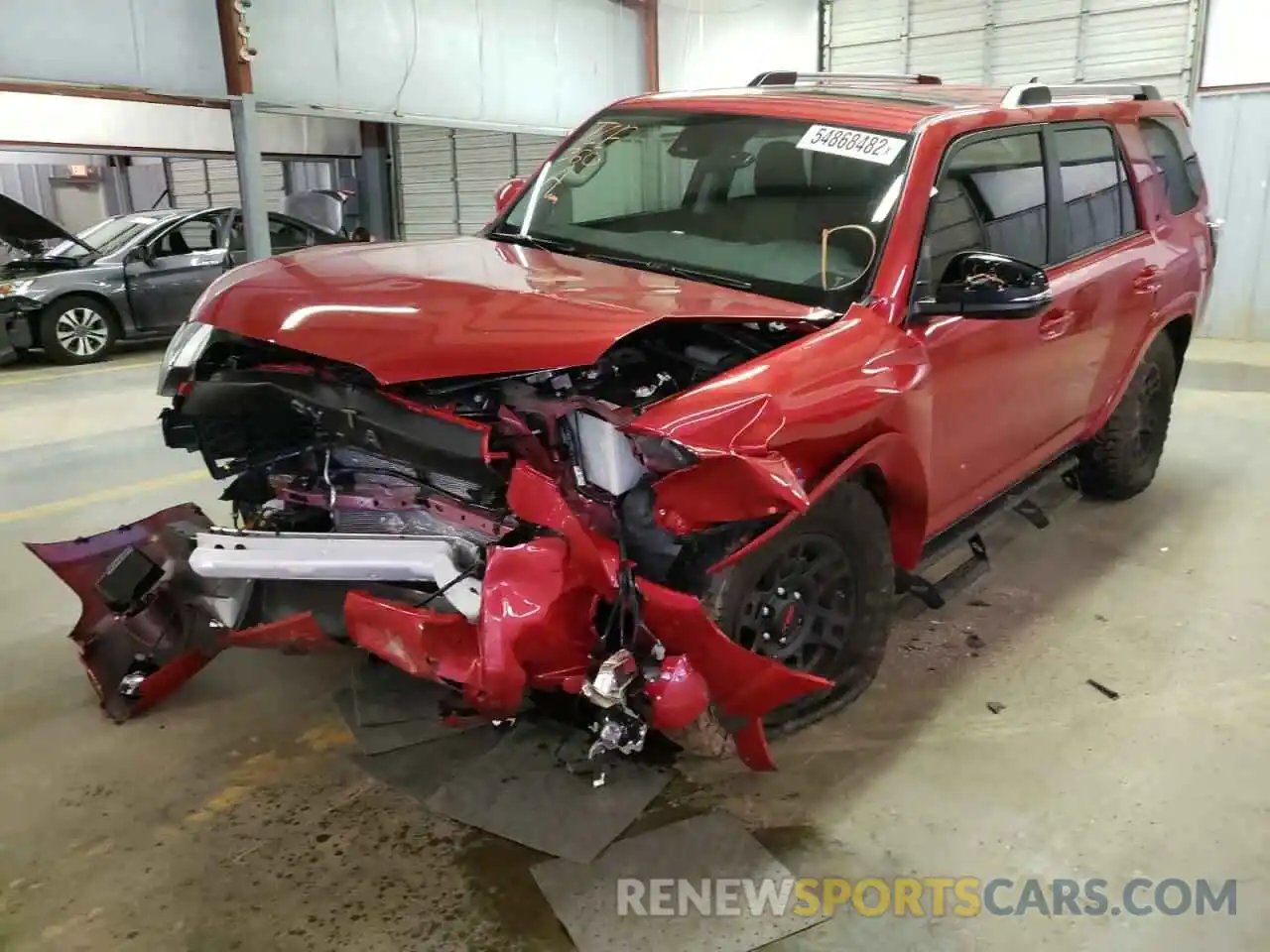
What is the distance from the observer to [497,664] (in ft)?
6.68

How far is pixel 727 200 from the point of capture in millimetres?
2977

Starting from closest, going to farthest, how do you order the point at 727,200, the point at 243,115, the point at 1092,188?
the point at 727,200 → the point at 1092,188 → the point at 243,115

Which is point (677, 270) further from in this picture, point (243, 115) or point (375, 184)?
point (375, 184)

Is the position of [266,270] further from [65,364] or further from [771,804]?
[65,364]

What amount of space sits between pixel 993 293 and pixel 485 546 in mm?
1431

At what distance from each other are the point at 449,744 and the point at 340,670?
1.91ft

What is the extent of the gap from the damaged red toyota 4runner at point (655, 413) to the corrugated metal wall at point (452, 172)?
337 inches

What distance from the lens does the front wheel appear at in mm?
8109

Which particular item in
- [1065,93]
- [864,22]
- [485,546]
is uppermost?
[864,22]

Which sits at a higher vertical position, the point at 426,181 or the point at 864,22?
the point at 864,22

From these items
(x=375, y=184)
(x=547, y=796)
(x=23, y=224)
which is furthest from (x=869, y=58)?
(x=547, y=796)

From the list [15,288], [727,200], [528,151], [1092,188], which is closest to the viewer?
[727,200]

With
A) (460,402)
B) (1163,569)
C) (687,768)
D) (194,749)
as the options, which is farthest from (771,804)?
(1163,569)

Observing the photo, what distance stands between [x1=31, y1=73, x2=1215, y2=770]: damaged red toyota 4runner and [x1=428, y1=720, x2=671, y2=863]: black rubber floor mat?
208 mm
